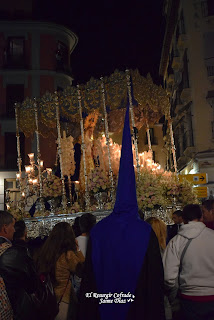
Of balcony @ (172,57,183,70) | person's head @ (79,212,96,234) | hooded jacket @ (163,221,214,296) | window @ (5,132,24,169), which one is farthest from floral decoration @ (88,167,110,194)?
balcony @ (172,57,183,70)

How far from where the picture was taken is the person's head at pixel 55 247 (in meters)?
4.23

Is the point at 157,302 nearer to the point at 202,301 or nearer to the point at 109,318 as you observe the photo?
the point at 109,318

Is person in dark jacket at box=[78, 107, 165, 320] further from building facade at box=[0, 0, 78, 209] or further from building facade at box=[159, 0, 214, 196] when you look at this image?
building facade at box=[0, 0, 78, 209]

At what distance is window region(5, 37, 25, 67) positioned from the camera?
2494 centimetres

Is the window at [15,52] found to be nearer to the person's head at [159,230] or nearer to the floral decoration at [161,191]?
the floral decoration at [161,191]

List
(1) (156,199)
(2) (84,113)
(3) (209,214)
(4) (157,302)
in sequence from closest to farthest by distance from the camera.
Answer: (4) (157,302) → (3) (209,214) → (1) (156,199) → (2) (84,113)

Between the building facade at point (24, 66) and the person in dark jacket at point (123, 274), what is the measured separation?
20.7m

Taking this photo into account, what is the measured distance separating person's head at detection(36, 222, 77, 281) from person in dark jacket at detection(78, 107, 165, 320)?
1.26 m

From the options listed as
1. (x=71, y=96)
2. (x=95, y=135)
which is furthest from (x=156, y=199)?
(x=95, y=135)

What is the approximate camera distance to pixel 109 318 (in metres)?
2.91

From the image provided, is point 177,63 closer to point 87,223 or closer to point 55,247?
point 87,223

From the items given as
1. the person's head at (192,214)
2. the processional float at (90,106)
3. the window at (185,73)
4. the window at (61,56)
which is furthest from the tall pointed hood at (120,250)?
the window at (61,56)

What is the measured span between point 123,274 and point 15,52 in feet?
80.5

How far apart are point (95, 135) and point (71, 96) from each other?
8.67ft
